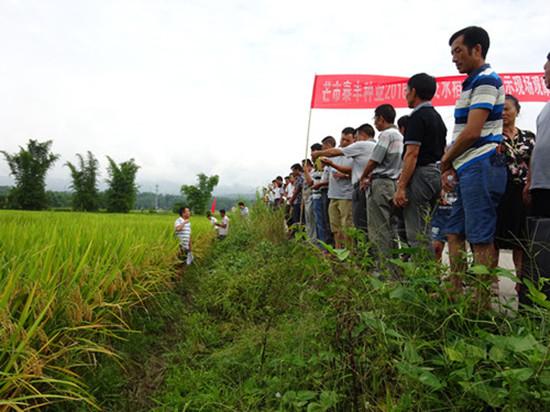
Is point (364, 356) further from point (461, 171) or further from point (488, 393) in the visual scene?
point (461, 171)

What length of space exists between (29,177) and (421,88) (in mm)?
37792

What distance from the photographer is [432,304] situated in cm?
139

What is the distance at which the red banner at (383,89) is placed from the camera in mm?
5992

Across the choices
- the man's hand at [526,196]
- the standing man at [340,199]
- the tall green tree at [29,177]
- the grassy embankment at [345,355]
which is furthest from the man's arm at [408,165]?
the tall green tree at [29,177]

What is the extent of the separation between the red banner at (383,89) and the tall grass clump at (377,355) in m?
4.57

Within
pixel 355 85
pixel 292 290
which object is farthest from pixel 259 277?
pixel 355 85

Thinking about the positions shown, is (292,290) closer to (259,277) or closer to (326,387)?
(259,277)

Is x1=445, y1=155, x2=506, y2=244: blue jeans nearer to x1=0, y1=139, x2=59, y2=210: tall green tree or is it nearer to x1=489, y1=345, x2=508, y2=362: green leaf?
x1=489, y1=345, x2=508, y2=362: green leaf

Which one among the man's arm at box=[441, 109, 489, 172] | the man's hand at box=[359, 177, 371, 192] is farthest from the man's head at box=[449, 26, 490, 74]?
the man's hand at box=[359, 177, 371, 192]

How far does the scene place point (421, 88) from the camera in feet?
8.40

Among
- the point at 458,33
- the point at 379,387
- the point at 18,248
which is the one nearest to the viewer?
the point at 379,387

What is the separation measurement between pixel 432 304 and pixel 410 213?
48.8 inches

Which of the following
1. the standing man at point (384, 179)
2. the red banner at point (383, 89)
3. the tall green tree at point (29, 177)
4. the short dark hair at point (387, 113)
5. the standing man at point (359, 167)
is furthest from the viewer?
the tall green tree at point (29, 177)

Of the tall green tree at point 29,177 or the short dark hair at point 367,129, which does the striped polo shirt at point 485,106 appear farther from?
the tall green tree at point 29,177
